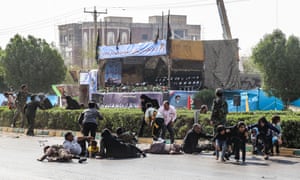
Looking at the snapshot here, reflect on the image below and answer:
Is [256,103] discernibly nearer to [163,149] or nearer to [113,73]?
[113,73]

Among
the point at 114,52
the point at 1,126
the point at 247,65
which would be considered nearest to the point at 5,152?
the point at 1,126

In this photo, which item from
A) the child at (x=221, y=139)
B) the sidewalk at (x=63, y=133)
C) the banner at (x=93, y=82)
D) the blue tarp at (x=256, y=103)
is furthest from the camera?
the banner at (x=93, y=82)

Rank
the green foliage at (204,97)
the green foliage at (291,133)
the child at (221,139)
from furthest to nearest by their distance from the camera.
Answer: the green foliage at (204,97), the green foliage at (291,133), the child at (221,139)

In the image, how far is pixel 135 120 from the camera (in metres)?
24.4

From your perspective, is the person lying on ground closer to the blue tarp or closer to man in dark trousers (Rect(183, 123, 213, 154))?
man in dark trousers (Rect(183, 123, 213, 154))

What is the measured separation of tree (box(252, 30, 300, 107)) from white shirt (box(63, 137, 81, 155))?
25.6m

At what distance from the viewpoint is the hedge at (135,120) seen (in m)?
18.7

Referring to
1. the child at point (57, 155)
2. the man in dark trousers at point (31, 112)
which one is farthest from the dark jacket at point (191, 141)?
the man in dark trousers at point (31, 112)

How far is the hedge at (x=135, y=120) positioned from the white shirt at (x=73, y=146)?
Answer: 18.2 ft

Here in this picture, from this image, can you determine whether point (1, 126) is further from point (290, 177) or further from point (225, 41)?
point (290, 177)

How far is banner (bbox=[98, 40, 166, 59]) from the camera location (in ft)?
134

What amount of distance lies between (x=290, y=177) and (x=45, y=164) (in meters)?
5.70

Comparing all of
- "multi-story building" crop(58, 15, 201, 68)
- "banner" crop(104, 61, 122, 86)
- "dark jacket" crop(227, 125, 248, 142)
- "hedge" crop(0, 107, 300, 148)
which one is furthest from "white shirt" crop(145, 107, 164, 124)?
"multi-story building" crop(58, 15, 201, 68)

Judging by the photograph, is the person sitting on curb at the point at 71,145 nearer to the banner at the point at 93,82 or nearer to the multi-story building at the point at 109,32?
the banner at the point at 93,82
